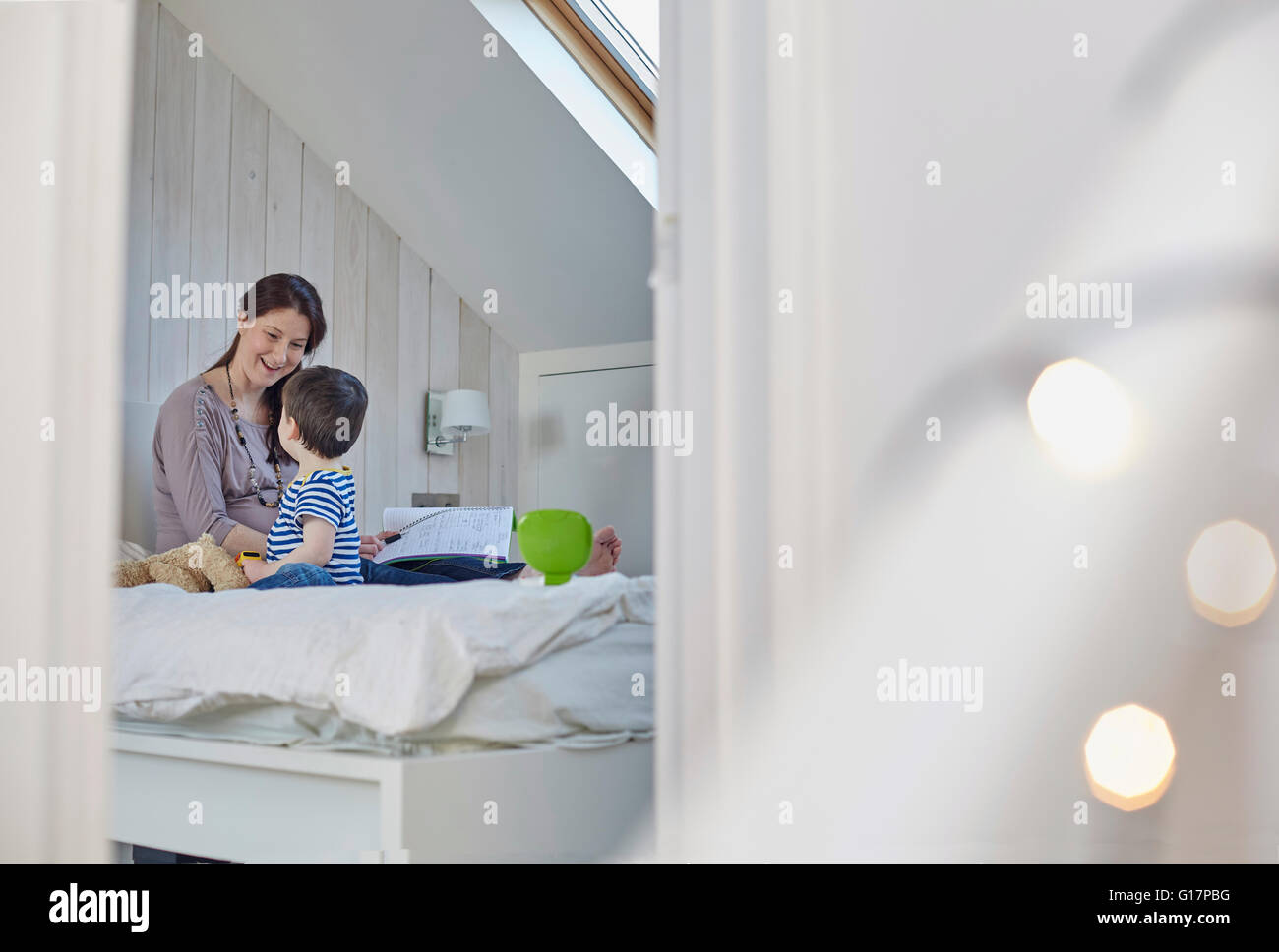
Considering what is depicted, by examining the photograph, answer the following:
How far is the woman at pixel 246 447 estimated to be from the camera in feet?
8.50

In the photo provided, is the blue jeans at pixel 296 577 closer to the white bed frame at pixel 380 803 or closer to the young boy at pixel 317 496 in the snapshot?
the young boy at pixel 317 496

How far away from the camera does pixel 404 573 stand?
234 cm

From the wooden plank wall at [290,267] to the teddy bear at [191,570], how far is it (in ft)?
3.49

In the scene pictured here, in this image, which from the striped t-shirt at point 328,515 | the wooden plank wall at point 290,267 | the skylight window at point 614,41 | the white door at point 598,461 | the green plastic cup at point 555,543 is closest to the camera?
the green plastic cup at point 555,543

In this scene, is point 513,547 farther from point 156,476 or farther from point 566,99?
point 566,99

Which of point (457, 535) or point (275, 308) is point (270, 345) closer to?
point (275, 308)

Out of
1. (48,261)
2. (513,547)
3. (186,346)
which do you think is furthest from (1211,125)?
(186,346)

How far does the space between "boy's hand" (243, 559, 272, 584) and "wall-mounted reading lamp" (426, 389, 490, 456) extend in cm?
165

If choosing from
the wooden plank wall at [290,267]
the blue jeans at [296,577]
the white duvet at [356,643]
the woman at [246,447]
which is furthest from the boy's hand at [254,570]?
the wooden plank wall at [290,267]

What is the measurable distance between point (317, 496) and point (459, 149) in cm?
172

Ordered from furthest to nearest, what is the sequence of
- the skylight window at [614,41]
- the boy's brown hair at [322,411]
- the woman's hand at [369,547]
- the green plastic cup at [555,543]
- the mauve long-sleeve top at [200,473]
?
the skylight window at [614,41] < the woman's hand at [369,547] < the mauve long-sleeve top at [200,473] < the boy's brown hair at [322,411] < the green plastic cup at [555,543]

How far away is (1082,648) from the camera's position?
91 cm

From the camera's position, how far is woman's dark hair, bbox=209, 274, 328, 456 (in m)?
3.11

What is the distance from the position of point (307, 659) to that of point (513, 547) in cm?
164
